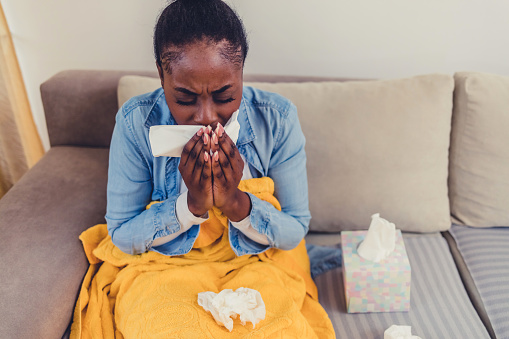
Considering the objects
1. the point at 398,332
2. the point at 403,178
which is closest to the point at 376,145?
the point at 403,178

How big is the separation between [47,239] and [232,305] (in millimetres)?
555

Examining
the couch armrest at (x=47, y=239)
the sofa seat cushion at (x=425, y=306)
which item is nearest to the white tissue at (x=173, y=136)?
the couch armrest at (x=47, y=239)

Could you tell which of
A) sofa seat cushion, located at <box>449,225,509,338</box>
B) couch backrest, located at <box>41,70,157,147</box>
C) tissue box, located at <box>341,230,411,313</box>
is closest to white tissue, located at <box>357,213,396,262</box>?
tissue box, located at <box>341,230,411,313</box>

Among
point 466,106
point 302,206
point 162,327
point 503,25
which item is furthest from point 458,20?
point 162,327

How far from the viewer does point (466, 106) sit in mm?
1489

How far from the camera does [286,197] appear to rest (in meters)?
1.27

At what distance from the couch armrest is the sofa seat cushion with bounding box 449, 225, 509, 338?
1.08 meters

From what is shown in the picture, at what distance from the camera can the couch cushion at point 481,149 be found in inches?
57.6

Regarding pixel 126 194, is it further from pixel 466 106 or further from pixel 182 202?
pixel 466 106

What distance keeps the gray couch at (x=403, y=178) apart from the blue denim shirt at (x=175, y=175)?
215 mm

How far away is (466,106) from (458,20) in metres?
0.38

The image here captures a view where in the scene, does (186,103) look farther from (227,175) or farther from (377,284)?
(377,284)

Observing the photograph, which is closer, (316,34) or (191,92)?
(191,92)

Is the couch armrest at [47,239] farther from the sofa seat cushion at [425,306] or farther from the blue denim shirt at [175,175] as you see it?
the sofa seat cushion at [425,306]
